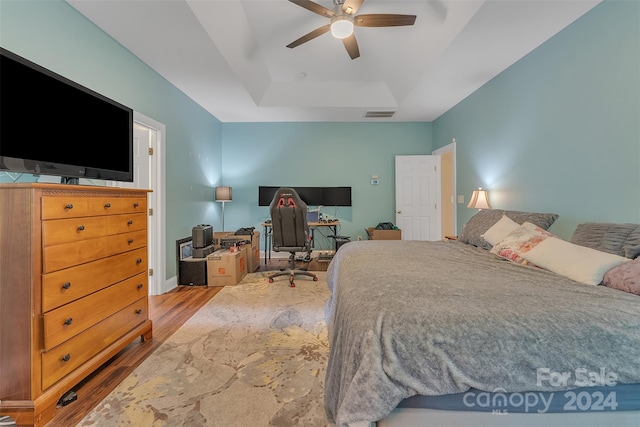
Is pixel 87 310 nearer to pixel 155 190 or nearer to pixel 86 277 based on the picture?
pixel 86 277

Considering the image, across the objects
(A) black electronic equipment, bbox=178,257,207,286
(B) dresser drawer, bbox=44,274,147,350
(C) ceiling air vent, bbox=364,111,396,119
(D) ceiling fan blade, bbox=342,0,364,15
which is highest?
(C) ceiling air vent, bbox=364,111,396,119

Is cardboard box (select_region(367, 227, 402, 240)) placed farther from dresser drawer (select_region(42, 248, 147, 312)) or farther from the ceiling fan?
dresser drawer (select_region(42, 248, 147, 312))

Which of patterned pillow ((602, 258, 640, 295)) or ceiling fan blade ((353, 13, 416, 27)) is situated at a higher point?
ceiling fan blade ((353, 13, 416, 27))

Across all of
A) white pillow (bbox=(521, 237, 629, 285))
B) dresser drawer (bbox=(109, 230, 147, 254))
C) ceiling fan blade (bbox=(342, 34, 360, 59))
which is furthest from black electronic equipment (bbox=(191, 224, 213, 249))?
white pillow (bbox=(521, 237, 629, 285))

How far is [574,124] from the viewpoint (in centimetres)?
226

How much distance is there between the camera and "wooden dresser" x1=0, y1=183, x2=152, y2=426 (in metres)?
1.29

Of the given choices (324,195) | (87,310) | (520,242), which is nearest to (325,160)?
(324,195)

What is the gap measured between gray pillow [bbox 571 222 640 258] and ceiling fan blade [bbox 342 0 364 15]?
91.1 inches

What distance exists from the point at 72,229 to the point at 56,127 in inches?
25.1

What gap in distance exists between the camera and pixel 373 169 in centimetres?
531

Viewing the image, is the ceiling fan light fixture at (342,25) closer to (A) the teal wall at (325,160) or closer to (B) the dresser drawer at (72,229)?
(B) the dresser drawer at (72,229)

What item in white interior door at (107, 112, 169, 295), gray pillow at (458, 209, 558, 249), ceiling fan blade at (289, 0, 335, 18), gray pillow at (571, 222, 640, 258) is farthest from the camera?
white interior door at (107, 112, 169, 295)

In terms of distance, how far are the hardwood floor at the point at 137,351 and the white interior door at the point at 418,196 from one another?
3537 mm

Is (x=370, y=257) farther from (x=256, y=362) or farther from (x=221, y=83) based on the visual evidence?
(x=221, y=83)
